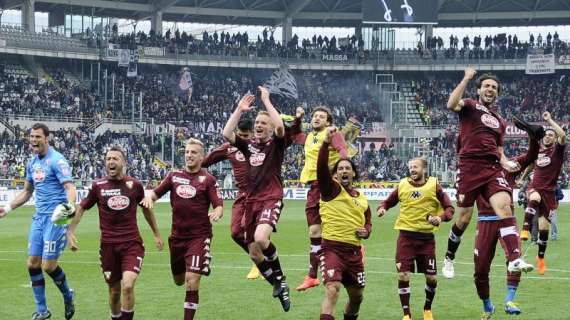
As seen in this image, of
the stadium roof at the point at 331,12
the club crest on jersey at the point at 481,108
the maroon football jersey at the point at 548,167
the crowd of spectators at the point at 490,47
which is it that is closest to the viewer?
the club crest on jersey at the point at 481,108

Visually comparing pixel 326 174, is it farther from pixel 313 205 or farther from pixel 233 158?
pixel 233 158

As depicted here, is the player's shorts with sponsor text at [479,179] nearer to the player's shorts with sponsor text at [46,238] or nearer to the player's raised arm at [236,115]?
the player's raised arm at [236,115]

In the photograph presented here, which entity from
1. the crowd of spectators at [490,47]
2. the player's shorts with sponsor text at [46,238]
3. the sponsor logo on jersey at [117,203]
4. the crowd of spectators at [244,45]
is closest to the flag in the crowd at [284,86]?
the crowd of spectators at [244,45]

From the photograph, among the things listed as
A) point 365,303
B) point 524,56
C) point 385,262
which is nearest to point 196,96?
point 524,56

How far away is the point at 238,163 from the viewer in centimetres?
1616

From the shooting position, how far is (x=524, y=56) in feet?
238

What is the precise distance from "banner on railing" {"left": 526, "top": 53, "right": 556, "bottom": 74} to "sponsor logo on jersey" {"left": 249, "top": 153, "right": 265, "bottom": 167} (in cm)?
5749

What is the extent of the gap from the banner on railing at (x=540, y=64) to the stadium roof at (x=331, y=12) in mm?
8407

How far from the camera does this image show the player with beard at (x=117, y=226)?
1220 centimetres

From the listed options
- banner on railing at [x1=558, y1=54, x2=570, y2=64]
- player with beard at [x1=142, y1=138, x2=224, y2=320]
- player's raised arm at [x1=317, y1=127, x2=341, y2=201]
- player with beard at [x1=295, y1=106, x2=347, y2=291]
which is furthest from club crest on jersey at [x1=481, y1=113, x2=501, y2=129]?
banner on railing at [x1=558, y1=54, x2=570, y2=64]

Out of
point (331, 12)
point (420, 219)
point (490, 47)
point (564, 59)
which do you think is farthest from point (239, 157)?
point (331, 12)

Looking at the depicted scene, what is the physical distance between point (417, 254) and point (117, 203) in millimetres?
3946

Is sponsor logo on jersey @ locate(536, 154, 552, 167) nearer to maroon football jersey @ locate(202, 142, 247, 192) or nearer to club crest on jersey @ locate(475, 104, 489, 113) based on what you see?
maroon football jersey @ locate(202, 142, 247, 192)

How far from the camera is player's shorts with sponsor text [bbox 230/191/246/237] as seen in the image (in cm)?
1572
